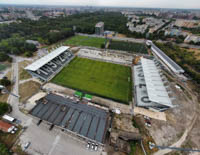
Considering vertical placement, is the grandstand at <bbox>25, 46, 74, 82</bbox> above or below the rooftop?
above

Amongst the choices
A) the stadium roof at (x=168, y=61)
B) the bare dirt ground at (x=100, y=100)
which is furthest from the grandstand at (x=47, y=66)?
the stadium roof at (x=168, y=61)

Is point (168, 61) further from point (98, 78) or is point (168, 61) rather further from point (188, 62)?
point (98, 78)

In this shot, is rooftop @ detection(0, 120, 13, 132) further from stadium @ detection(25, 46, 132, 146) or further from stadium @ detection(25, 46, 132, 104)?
stadium @ detection(25, 46, 132, 104)

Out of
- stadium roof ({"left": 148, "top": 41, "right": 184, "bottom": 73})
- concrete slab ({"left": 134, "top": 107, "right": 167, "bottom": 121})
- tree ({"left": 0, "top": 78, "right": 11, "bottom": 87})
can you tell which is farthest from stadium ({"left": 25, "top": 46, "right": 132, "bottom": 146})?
stadium roof ({"left": 148, "top": 41, "right": 184, "bottom": 73})

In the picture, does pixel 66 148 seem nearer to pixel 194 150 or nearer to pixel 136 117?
pixel 136 117

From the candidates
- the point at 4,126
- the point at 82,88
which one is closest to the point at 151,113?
the point at 82,88

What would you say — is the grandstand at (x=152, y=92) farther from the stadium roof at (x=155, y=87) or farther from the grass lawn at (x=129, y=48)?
the grass lawn at (x=129, y=48)
